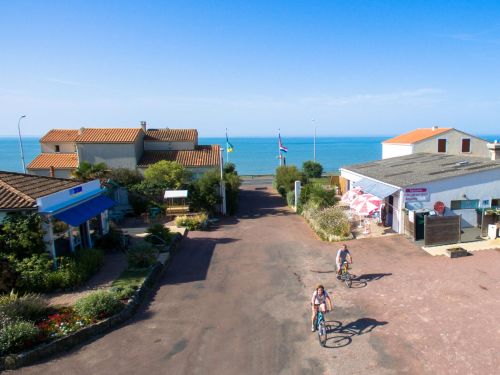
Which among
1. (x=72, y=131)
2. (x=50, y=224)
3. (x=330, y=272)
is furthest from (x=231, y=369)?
(x=72, y=131)

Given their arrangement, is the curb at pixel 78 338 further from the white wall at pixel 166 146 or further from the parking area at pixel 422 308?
the white wall at pixel 166 146

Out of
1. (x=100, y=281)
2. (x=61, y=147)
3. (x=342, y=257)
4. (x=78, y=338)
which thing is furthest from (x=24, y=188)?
(x=61, y=147)

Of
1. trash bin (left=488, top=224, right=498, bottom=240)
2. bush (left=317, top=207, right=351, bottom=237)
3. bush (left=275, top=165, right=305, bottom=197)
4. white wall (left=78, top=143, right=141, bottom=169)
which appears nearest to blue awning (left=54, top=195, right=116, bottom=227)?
bush (left=317, top=207, right=351, bottom=237)

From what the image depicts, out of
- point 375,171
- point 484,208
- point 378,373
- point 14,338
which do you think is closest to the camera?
point 378,373

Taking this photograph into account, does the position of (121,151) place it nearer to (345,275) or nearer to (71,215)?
(71,215)

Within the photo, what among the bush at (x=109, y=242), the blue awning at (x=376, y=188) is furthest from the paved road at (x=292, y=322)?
the bush at (x=109, y=242)

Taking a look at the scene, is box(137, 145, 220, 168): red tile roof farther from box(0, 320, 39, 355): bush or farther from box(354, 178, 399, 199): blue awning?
box(0, 320, 39, 355): bush

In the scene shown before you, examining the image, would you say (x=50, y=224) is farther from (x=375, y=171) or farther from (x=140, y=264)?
(x=375, y=171)

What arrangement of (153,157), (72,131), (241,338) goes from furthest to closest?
(72,131) → (153,157) → (241,338)
